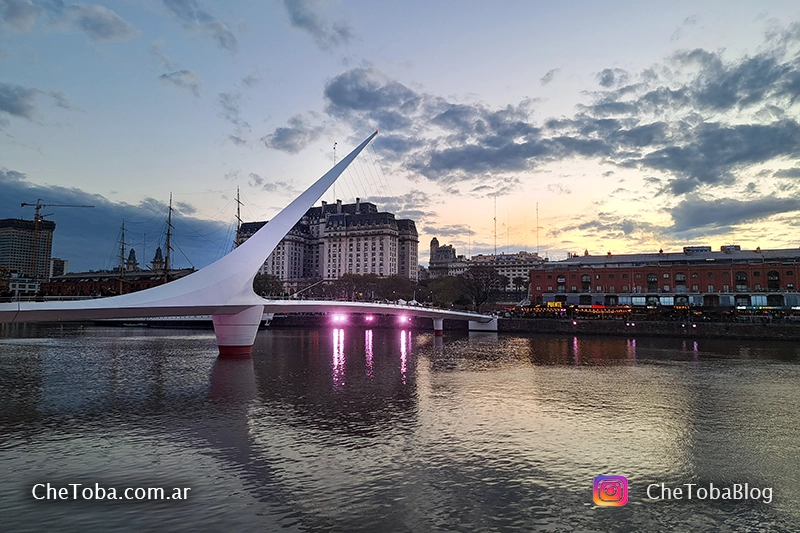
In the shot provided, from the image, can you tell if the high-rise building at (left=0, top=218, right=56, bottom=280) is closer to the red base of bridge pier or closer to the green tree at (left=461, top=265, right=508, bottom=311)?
the green tree at (left=461, top=265, right=508, bottom=311)

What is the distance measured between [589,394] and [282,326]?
6981 cm

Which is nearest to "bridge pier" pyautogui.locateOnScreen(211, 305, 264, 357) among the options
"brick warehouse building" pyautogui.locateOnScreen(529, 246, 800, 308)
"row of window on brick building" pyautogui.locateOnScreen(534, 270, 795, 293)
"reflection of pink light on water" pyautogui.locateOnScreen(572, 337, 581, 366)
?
"reflection of pink light on water" pyautogui.locateOnScreen(572, 337, 581, 366)

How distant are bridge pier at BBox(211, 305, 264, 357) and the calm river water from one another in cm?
684

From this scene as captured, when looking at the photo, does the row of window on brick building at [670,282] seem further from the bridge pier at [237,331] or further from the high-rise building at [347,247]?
the high-rise building at [347,247]

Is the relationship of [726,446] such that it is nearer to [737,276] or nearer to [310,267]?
[737,276]

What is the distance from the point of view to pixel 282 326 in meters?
85.1

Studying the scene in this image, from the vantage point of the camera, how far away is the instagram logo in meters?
9.87

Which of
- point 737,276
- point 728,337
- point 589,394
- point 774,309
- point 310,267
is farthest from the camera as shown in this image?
point 310,267

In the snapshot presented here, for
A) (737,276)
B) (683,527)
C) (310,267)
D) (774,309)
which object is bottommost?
(683,527)

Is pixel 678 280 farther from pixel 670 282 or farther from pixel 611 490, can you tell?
pixel 611 490

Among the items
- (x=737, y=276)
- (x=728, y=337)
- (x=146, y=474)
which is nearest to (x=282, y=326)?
(x=728, y=337)

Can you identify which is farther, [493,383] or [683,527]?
[493,383]
